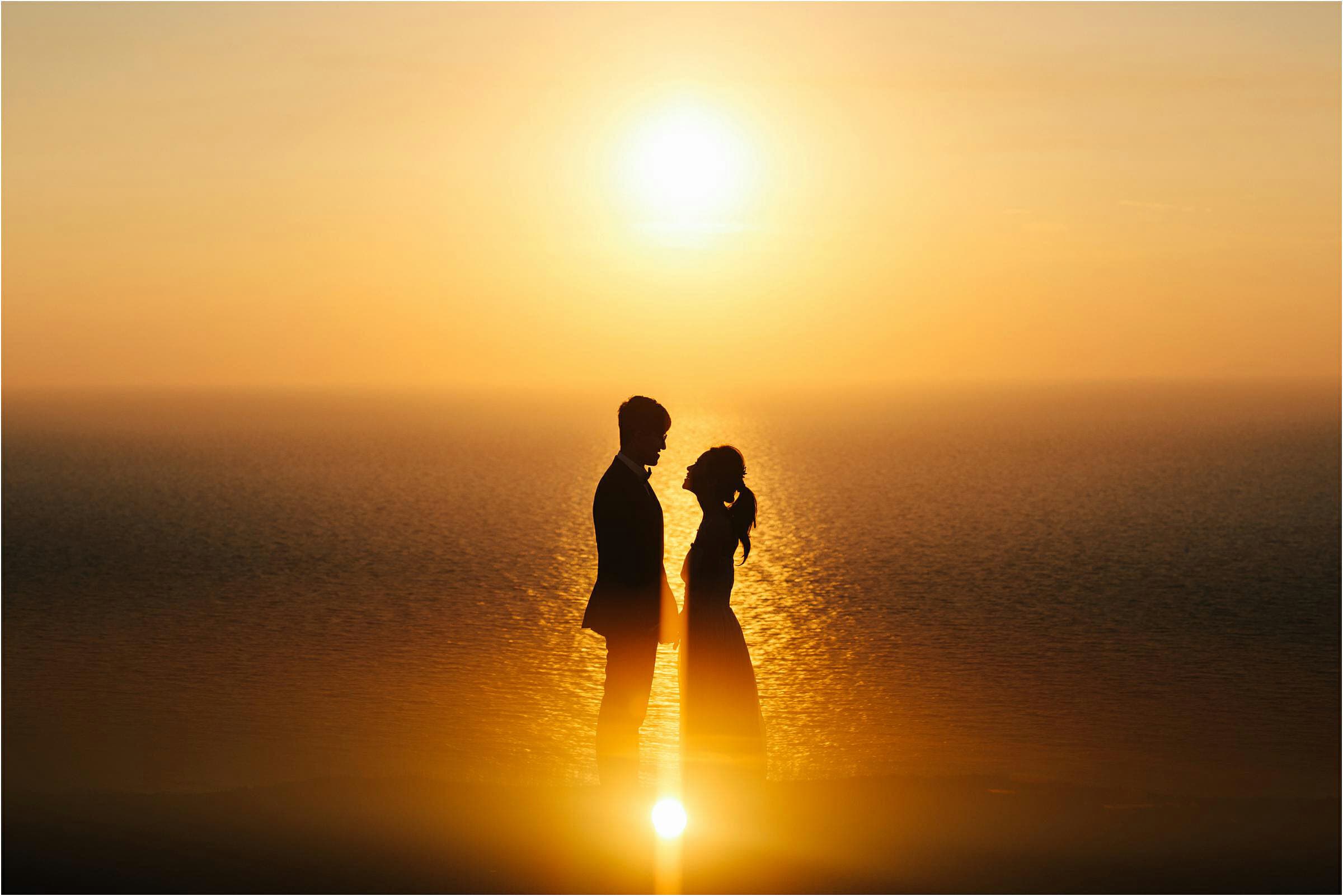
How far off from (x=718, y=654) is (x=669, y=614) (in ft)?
1.96

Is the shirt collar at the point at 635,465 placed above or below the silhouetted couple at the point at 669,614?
above

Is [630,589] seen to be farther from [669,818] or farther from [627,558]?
[669,818]

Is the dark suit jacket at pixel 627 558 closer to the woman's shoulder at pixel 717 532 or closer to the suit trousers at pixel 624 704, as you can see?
the suit trousers at pixel 624 704

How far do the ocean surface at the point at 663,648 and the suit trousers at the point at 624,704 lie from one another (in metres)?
0.36

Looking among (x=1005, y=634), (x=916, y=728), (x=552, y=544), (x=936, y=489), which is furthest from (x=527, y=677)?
(x=936, y=489)

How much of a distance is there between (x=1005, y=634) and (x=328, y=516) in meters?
34.8

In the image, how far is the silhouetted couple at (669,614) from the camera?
361 inches

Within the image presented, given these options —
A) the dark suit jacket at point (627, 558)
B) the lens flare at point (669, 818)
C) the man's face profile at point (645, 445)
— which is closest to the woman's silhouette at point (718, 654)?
the dark suit jacket at point (627, 558)

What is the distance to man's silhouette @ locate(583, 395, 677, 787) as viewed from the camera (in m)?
9.14

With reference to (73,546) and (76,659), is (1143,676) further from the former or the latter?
(73,546)

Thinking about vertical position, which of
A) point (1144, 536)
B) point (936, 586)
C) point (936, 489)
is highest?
point (936, 489)

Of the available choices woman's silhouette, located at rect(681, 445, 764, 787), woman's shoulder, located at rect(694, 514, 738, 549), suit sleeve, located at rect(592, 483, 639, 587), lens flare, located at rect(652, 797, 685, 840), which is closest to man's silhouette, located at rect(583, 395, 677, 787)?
suit sleeve, located at rect(592, 483, 639, 587)

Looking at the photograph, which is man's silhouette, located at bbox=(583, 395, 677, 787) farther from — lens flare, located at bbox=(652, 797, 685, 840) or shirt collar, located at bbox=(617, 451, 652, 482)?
lens flare, located at bbox=(652, 797, 685, 840)

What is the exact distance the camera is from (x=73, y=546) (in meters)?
41.0
